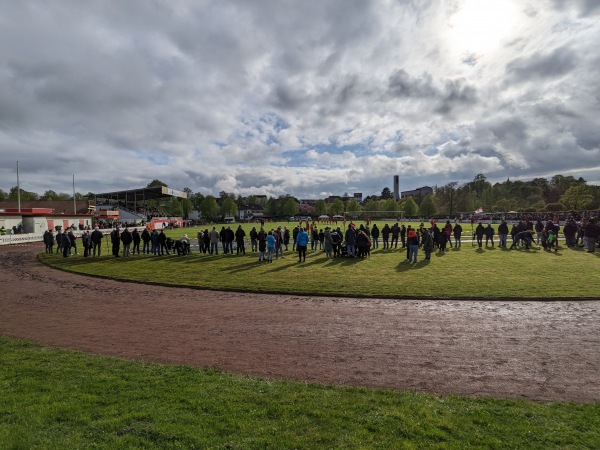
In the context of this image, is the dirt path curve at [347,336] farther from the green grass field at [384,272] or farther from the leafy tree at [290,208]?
the leafy tree at [290,208]

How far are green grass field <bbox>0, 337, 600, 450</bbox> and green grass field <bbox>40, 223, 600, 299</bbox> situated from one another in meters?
7.01

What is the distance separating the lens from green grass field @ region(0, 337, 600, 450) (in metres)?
4.02

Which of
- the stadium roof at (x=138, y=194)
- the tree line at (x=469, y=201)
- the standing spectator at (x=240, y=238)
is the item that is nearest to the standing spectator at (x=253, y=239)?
the standing spectator at (x=240, y=238)

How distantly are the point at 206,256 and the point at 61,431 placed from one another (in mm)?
17996

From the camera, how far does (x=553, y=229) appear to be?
2205 centimetres

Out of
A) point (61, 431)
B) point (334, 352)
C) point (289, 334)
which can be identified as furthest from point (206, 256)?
point (61, 431)

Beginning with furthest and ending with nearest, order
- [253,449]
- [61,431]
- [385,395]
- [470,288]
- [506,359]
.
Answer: [470,288], [506,359], [385,395], [61,431], [253,449]

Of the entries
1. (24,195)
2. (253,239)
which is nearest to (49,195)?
(24,195)

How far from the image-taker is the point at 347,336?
826 centimetres

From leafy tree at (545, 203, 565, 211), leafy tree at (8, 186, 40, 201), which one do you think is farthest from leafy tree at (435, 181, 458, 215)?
leafy tree at (8, 186, 40, 201)

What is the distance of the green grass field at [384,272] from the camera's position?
12.3 metres

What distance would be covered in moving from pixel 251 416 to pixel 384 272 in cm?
1196

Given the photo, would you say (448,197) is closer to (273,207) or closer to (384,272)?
(273,207)

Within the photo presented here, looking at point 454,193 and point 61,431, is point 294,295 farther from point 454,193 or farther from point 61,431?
point 454,193
